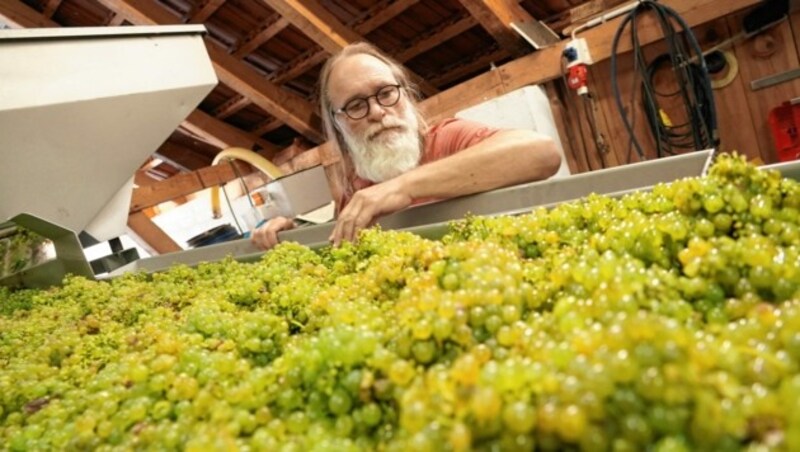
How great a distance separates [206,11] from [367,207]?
11.9ft

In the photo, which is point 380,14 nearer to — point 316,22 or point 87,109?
point 316,22

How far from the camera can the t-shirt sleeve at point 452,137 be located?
7.07ft

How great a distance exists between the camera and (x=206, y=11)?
4.05 m

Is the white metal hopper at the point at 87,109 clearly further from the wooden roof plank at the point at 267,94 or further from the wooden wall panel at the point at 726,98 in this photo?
the wooden wall panel at the point at 726,98

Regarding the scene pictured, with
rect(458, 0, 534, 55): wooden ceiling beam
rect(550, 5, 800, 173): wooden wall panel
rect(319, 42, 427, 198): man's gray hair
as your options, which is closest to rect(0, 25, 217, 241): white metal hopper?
rect(319, 42, 427, 198): man's gray hair

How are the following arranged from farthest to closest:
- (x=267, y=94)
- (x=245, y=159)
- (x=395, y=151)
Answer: (x=245, y=159) < (x=267, y=94) < (x=395, y=151)

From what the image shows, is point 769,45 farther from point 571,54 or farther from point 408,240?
point 408,240

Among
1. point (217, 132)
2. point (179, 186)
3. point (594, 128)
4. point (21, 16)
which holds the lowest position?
point (594, 128)

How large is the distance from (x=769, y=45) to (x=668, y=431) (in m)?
3.44

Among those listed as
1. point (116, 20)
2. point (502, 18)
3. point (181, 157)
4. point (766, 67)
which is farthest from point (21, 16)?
point (766, 67)

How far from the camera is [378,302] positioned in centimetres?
69

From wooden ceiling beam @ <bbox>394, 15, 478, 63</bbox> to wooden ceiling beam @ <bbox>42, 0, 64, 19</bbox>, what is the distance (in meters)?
3.04

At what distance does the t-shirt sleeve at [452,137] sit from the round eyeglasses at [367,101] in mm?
321

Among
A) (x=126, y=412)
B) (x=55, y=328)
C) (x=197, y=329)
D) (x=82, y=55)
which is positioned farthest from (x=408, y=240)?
(x=82, y=55)
